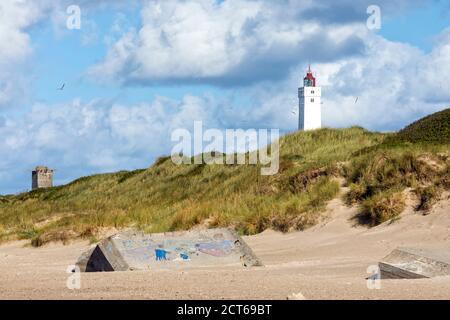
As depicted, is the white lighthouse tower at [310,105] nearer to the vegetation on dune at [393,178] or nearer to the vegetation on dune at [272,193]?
the vegetation on dune at [272,193]

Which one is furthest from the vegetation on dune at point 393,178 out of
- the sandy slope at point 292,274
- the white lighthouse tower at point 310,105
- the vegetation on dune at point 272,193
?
the white lighthouse tower at point 310,105

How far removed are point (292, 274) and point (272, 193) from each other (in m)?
10.9

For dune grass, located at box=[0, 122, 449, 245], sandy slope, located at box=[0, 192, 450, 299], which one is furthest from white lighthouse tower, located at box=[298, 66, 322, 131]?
sandy slope, located at box=[0, 192, 450, 299]

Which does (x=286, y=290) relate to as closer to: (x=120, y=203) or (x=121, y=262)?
(x=121, y=262)

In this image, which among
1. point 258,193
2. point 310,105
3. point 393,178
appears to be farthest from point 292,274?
point 310,105

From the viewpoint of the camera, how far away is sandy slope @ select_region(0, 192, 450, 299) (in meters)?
10.0

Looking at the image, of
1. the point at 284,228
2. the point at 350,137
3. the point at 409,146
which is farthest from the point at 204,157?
the point at 284,228

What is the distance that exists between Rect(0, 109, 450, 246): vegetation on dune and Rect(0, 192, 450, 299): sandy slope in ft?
1.89

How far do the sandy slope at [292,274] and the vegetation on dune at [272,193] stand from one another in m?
0.57

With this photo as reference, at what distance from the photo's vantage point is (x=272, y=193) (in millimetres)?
23375

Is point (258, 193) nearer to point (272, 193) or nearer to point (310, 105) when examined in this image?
point (272, 193)

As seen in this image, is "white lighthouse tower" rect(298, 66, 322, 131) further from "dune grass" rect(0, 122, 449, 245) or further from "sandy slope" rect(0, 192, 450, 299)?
"sandy slope" rect(0, 192, 450, 299)

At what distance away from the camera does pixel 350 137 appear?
32.5 m

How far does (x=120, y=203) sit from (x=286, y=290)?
19756mm
